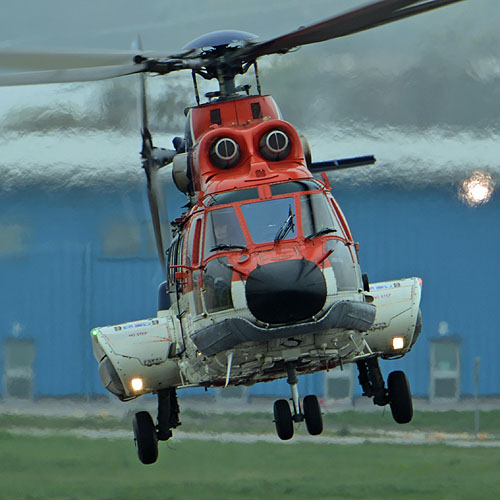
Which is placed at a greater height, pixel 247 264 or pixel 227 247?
pixel 227 247

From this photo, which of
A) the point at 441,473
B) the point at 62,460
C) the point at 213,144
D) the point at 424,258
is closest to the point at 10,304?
the point at 62,460

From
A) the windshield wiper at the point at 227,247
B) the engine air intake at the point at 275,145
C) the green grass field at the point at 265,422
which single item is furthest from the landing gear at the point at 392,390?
the green grass field at the point at 265,422

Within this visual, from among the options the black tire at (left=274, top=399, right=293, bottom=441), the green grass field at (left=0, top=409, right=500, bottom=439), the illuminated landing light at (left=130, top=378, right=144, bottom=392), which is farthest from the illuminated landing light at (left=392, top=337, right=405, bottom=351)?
the green grass field at (left=0, top=409, right=500, bottom=439)

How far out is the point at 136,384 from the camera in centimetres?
1416

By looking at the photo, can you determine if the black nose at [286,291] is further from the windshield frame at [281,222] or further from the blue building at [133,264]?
the blue building at [133,264]

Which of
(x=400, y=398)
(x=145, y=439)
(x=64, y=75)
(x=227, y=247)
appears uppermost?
(x=64, y=75)

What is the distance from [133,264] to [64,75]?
521 inches

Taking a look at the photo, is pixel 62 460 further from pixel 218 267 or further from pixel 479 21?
pixel 479 21

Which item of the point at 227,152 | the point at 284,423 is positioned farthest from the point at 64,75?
the point at 284,423

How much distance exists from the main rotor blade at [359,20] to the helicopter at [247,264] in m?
0.02

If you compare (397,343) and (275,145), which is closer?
(275,145)

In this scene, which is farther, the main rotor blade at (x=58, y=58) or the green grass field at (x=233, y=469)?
the green grass field at (x=233, y=469)

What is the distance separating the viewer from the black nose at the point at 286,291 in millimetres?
11820

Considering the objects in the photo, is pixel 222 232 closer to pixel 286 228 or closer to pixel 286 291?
pixel 286 228
